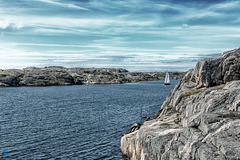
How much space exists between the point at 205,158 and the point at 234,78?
26.5 metres

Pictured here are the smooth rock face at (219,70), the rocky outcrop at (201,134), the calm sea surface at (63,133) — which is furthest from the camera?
the smooth rock face at (219,70)

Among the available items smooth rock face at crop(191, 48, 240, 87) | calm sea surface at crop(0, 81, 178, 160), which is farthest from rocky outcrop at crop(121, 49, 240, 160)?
calm sea surface at crop(0, 81, 178, 160)

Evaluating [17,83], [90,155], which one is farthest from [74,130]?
[17,83]

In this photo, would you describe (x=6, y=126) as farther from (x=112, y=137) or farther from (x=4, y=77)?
(x=4, y=77)

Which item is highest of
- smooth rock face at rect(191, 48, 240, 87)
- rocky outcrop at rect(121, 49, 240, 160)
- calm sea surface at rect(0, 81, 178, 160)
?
smooth rock face at rect(191, 48, 240, 87)

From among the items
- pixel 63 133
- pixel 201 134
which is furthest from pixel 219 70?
pixel 63 133

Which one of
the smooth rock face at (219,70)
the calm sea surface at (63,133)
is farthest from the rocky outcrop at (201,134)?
the calm sea surface at (63,133)

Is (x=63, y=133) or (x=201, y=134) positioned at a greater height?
(x=201, y=134)

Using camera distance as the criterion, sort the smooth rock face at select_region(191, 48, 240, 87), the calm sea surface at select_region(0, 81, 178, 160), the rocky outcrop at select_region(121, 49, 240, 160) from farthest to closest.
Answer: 1. the smooth rock face at select_region(191, 48, 240, 87)
2. the calm sea surface at select_region(0, 81, 178, 160)
3. the rocky outcrop at select_region(121, 49, 240, 160)

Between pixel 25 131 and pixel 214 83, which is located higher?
pixel 214 83

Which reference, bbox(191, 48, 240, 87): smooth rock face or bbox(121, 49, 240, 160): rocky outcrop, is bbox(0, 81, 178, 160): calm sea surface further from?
bbox(191, 48, 240, 87): smooth rock face

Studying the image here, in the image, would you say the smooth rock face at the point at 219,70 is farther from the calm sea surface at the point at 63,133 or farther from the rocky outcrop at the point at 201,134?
the calm sea surface at the point at 63,133

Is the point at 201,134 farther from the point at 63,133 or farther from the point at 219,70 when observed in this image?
the point at 63,133

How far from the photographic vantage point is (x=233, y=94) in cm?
2755
